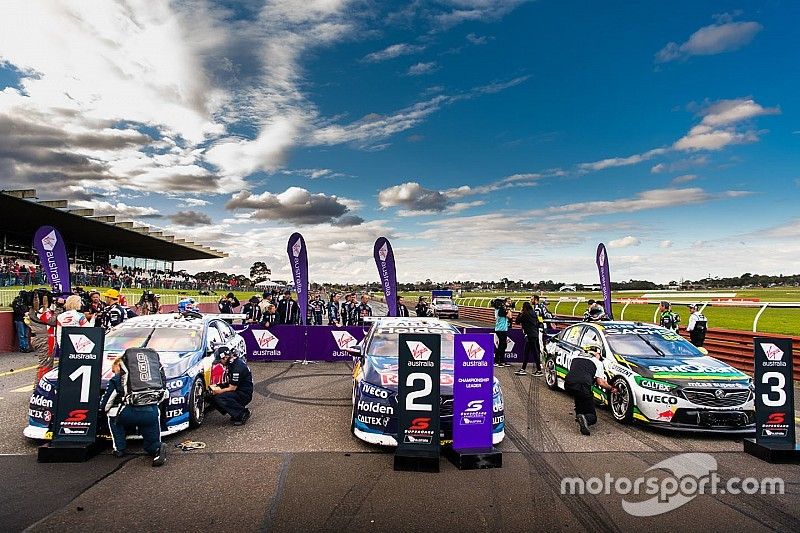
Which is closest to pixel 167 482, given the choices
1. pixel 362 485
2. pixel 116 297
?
pixel 362 485

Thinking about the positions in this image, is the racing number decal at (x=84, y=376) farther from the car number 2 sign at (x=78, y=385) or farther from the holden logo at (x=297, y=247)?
the holden logo at (x=297, y=247)

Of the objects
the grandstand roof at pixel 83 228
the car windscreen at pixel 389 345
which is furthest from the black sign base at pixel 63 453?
the grandstand roof at pixel 83 228

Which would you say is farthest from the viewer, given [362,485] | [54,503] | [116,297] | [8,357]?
[8,357]

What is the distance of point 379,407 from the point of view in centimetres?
659

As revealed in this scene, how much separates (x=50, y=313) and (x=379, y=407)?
717 cm

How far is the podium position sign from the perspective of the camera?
6082 mm

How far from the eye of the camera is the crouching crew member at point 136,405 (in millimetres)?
5996

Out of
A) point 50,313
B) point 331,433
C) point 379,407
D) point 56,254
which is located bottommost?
point 331,433

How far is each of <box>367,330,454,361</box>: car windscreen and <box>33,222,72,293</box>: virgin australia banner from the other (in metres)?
13.5

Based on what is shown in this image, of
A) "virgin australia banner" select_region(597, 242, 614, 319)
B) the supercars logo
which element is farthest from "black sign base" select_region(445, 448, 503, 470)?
"virgin australia banner" select_region(597, 242, 614, 319)

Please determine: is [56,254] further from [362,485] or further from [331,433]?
[362,485]

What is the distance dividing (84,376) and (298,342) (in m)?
9.07

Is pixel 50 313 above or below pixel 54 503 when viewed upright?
above

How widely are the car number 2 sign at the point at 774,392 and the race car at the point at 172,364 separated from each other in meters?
7.49
